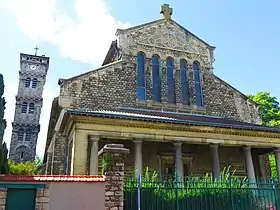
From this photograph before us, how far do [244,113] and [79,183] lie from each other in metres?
14.4

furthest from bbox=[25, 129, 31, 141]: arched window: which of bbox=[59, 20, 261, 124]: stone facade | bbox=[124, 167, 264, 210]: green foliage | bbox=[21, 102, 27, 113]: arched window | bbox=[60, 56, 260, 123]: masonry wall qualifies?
bbox=[124, 167, 264, 210]: green foliage

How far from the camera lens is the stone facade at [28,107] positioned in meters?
55.1

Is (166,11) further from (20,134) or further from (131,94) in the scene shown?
(20,134)

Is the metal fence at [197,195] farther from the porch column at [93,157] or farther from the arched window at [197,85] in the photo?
the arched window at [197,85]

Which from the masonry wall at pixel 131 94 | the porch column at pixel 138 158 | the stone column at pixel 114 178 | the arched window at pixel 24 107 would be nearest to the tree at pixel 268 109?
the masonry wall at pixel 131 94

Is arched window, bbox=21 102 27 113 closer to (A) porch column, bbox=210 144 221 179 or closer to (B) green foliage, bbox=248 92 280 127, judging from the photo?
(B) green foliage, bbox=248 92 280 127

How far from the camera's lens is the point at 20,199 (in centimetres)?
683

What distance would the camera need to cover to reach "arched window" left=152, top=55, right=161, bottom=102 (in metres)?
17.7

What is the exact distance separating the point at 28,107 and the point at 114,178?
55525mm

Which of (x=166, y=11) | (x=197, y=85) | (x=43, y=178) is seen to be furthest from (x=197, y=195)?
(x=166, y=11)

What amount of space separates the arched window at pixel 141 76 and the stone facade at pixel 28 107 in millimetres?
43339

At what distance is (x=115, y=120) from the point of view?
41.8ft

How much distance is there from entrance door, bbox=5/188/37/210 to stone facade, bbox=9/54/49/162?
5160 centimetres

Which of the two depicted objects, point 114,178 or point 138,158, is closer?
point 114,178
